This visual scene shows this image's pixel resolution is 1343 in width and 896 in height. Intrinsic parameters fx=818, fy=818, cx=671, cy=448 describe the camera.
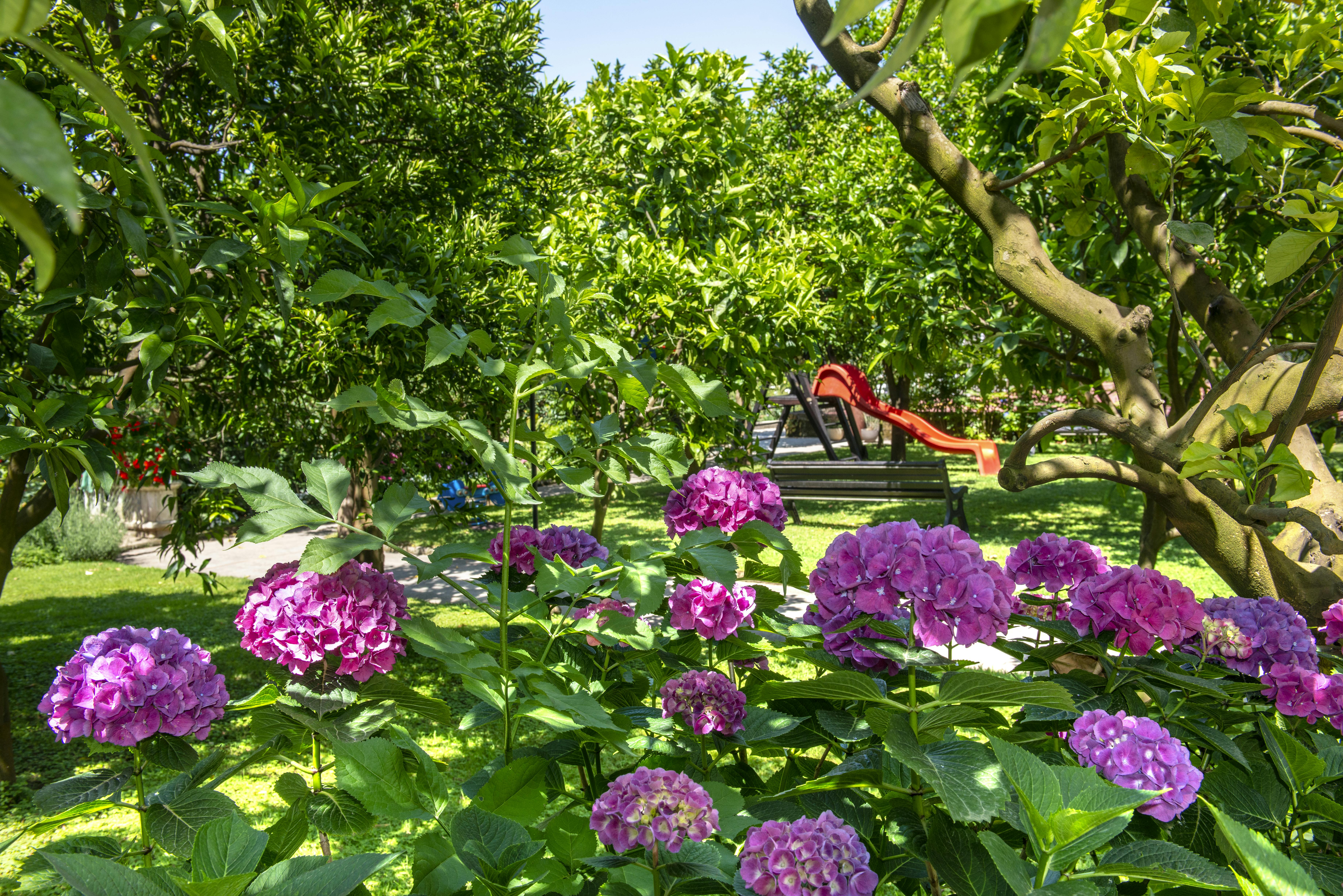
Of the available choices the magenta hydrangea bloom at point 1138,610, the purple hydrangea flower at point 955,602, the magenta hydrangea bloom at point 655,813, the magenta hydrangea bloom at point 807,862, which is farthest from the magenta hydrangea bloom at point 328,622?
the magenta hydrangea bloom at point 1138,610

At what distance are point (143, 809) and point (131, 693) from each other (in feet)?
0.52

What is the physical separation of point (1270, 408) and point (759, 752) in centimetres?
148

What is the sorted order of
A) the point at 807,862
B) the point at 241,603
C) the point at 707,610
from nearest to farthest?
the point at 807,862 < the point at 707,610 < the point at 241,603

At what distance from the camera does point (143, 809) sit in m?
1.03

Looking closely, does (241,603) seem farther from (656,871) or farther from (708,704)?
(656,871)

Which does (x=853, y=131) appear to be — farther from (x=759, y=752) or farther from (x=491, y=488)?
(x=759, y=752)

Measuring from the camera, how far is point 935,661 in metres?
1.15

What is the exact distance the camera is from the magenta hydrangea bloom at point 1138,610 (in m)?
1.34

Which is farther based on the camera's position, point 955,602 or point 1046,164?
point 1046,164

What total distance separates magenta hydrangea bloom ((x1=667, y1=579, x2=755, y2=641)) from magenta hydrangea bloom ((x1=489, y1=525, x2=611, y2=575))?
0.77ft

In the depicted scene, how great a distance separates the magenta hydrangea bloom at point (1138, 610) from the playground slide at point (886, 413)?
9.54m

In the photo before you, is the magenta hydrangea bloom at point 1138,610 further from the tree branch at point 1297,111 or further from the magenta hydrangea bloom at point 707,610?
the tree branch at point 1297,111

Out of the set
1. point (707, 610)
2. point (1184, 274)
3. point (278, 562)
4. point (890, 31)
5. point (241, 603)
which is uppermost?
point (890, 31)

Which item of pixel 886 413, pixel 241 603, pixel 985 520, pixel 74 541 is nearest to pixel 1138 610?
pixel 241 603
